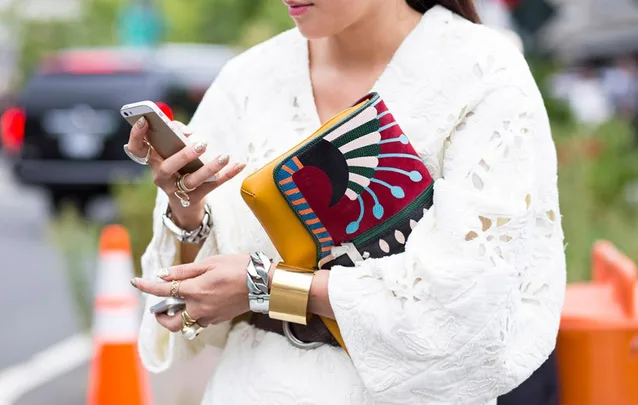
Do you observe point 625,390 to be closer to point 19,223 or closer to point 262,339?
point 262,339

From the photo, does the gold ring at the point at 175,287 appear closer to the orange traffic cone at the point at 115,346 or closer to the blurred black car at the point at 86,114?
the orange traffic cone at the point at 115,346

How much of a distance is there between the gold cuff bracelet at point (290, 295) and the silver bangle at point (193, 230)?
0.99 feet

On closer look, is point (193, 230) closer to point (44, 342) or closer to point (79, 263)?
point (79, 263)

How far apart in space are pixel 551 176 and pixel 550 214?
0.25ft

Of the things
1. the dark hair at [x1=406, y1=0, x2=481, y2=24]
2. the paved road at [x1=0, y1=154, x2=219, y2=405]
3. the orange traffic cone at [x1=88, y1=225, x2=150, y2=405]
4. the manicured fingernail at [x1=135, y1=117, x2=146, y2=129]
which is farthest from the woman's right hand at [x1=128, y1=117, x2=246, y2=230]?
the paved road at [x1=0, y1=154, x2=219, y2=405]

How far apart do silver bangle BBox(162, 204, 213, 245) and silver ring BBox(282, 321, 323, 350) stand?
0.89 feet

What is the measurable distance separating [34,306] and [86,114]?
377 cm

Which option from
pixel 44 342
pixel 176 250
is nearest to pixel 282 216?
pixel 176 250

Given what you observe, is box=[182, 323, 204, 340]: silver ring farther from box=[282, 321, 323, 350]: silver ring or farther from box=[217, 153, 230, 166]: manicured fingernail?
box=[217, 153, 230, 166]: manicured fingernail

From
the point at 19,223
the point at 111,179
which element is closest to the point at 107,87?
the point at 111,179

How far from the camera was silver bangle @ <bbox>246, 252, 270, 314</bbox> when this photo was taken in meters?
2.00

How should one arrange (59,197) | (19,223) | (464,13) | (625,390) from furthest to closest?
(19,223), (59,197), (625,390), (464,13)

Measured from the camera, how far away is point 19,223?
14.5 m

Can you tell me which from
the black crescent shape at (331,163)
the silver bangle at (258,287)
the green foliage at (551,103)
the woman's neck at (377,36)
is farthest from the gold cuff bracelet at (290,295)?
the green foliage at (551,103)
